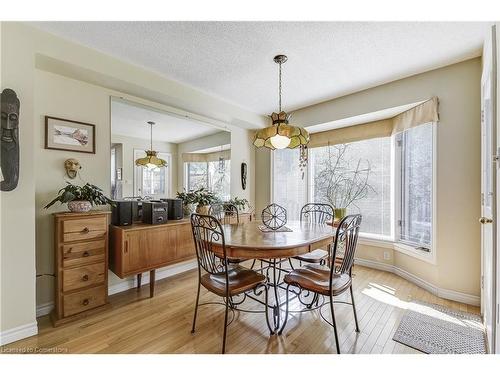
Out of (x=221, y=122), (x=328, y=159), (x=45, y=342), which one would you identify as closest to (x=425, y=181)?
(x=328, y=159)

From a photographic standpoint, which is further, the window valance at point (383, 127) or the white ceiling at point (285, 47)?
the window valance at point (383, 127)

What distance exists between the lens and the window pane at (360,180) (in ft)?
11.1

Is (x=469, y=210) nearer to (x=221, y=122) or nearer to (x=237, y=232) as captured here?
(x=237, y=232)

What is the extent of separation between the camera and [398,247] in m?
3.11

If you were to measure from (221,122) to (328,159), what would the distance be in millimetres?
1912

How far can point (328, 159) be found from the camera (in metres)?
3.92

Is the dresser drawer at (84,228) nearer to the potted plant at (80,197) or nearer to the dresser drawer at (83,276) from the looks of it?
the potted plant at (80,197)

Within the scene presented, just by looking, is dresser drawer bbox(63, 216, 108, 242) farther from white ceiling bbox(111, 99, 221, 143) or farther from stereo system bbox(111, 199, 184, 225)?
white ceiling bbox(111, 99, 221, 143)

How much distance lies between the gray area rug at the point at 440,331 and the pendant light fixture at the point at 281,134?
1816 mm

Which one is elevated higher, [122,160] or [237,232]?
[122,160]

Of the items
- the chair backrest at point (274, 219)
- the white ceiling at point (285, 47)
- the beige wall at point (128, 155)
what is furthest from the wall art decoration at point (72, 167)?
the chair backrest at point (274, 219)

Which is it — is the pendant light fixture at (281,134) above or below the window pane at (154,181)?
above

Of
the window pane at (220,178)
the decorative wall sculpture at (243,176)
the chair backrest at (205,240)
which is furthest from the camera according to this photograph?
the decorative wall sculpture at (243,176)
